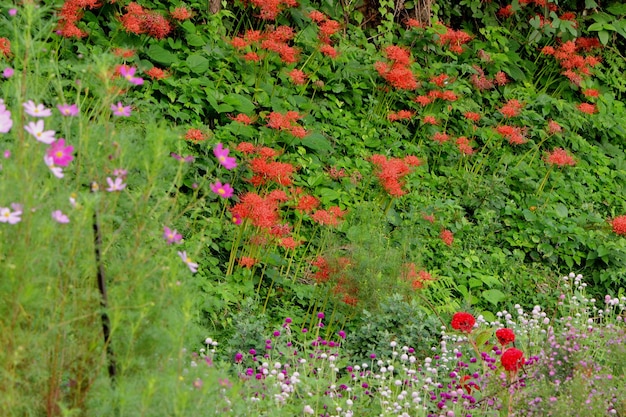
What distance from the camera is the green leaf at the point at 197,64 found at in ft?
18.0

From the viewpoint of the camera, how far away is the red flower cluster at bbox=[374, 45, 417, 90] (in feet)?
19.2

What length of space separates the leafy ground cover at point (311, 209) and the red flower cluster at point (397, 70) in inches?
0.8

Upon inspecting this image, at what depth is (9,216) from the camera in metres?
2.10

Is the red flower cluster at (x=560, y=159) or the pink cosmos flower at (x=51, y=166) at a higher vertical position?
the pink cosmos flower at (x=51, y=166)

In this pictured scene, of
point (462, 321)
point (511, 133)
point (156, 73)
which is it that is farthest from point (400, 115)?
point (462, 321)

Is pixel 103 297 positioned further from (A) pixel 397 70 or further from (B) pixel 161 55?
(A) pixel 397 70

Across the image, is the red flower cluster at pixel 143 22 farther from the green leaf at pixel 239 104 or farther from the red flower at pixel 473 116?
the red flower at pixel 473 116

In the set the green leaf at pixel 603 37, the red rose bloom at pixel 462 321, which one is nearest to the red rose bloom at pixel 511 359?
the red rose bloom at pixel 462 321

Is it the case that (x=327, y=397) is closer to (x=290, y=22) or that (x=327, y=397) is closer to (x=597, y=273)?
(x=597, y=273)

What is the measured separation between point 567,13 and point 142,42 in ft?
12.1

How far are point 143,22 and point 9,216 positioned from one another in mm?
3310

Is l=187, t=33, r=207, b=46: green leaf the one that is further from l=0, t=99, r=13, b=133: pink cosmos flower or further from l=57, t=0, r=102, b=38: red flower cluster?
l=0, t=99, r=13, b=133: pink cosmos flower

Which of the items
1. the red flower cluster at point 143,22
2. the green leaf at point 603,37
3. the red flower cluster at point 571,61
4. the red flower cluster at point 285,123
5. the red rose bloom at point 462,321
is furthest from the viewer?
the green leaf at point 603,37

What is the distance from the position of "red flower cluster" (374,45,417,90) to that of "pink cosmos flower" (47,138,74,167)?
12.5 ft
